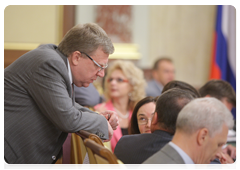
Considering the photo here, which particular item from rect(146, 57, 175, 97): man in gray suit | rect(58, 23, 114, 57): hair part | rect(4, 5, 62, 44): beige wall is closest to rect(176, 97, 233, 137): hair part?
rect(58, 23, 114, 57): hair part

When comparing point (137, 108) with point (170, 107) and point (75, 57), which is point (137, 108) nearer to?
point (75, 57)

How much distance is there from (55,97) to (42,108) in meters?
0.12

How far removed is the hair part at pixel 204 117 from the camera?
1.25m

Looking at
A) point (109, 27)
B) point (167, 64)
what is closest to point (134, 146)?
point (167, 64)

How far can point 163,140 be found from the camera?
61.4 inches

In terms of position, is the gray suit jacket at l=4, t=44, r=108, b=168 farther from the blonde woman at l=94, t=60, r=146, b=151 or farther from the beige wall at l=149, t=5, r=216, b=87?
the beige wall at l=149, t=5, r=216, b=87

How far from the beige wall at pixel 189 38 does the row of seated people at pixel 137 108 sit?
3.75 metres

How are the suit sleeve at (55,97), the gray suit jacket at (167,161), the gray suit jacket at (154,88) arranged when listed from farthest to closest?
the gray suit jacket at (154,88) < the suit sleeve at (55,97) < the gray suit jacket at (167,161)

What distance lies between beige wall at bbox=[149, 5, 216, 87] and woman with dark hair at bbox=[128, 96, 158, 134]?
5.13m

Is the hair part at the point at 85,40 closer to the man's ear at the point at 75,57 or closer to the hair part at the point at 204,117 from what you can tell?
the man's ear at the point at 75,57

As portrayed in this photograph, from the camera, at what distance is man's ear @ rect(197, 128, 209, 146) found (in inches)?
49.1

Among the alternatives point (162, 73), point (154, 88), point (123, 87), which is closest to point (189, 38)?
point (162, 73)

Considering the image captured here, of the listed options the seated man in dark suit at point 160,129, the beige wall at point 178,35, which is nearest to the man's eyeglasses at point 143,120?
the seated man in dark suit at point 160,129

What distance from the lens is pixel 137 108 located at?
2.46 meters
